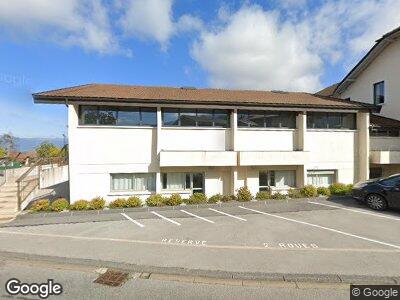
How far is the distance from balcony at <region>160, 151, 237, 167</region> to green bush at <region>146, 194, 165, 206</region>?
1594 millimetres

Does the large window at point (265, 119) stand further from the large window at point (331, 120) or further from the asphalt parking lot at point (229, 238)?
the asphalt parking lot at point (229, 238)

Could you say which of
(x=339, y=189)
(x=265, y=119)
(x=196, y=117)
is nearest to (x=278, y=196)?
(x=339, y=189)

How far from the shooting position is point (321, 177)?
54.8 ft

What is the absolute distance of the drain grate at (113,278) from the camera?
5691mm

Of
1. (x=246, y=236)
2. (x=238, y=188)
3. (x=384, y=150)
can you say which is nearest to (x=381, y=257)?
(x=246, y=236)

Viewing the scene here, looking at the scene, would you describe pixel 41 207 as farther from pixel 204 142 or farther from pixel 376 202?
pixel 376 202

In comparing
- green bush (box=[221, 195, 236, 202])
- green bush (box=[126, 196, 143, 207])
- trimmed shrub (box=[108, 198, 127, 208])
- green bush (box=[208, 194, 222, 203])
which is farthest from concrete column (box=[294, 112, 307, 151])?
trimmed shrub (box=[108, 198, 127, 208])

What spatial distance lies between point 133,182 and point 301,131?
382 inches

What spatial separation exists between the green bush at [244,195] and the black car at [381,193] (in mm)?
5164

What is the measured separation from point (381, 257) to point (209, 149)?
9604mm

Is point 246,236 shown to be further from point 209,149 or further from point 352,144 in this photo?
point 352,144

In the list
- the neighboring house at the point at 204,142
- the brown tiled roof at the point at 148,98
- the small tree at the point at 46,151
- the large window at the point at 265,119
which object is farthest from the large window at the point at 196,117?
the small tree at the point at 46,151

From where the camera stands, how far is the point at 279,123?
1608 centimetres

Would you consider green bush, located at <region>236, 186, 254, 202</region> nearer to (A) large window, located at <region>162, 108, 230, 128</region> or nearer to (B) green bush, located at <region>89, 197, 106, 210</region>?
→ (A) large window, located at <region>162, 108, 230, 128</region>
